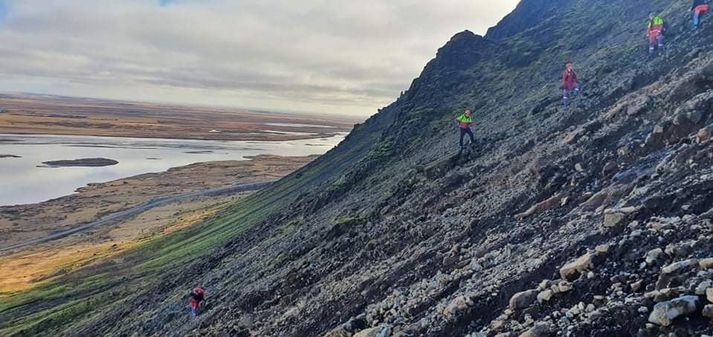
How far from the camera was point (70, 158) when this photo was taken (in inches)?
6038

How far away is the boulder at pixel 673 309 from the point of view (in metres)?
7.41

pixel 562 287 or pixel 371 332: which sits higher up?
pixel 562 287

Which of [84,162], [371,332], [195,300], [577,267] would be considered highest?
[577,267]

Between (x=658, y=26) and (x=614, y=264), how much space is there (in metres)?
18.1

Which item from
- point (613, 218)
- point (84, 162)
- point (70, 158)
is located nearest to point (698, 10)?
point (613, 218)

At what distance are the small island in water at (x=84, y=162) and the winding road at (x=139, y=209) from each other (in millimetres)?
50653

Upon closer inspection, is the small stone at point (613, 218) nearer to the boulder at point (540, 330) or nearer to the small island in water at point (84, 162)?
the boulder at point (540, 330)

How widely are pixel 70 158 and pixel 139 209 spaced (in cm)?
7245

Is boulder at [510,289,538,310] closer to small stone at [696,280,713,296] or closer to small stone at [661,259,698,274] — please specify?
small stone at [661,259,698,274]

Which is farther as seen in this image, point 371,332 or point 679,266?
point 371,332

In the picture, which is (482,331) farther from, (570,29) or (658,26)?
(570,29)

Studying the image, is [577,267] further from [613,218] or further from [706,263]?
[706,263]

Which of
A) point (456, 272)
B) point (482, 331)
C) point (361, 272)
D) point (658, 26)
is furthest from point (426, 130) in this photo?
point (482, 331)

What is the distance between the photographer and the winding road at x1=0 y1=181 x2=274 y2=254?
76.8m
